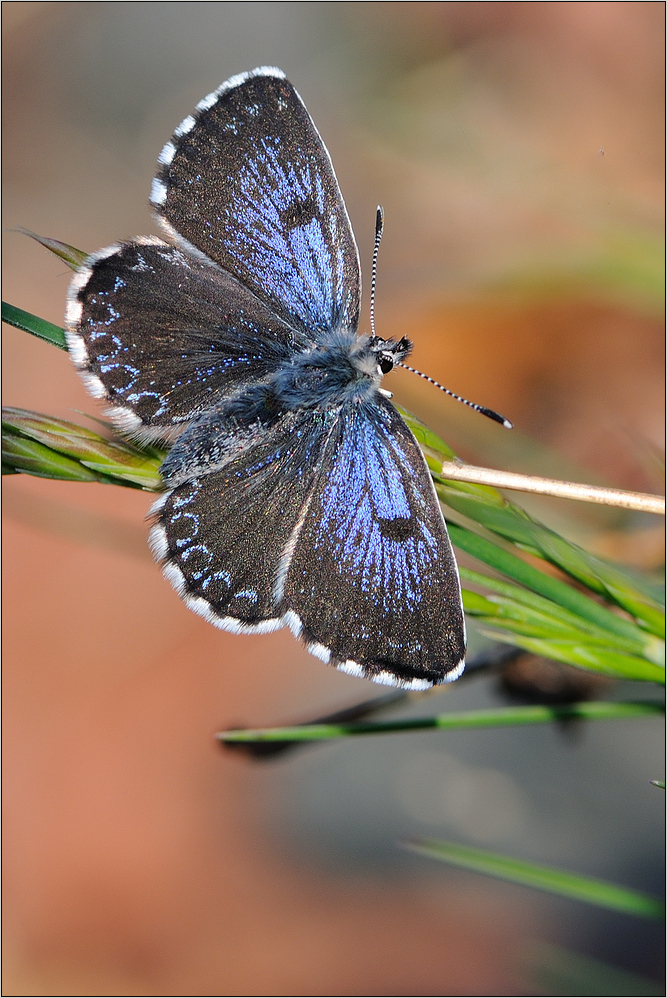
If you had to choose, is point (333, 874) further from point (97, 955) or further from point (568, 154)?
point (568, 154)

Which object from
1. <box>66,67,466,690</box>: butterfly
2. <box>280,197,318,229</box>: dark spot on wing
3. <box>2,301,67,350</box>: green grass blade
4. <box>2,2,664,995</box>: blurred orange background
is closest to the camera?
<box>2,301,67,350</box>: green grass blade

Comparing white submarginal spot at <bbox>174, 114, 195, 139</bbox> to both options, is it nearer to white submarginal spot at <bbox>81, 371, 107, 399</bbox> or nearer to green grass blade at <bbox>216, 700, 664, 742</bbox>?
white submarginal spot at <bbox>81, 371, 107, 399</bbox>

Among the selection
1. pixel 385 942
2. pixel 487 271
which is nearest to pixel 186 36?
pixel 487 271

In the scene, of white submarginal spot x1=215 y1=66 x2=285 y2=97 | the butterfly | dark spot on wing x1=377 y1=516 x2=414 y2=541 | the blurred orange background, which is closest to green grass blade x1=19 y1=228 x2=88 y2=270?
the butterfly

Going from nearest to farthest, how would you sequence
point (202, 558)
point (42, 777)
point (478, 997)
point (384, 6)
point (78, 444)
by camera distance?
1. point (78, 444)
2. point (202, 558)
3. point (478, 997)
4. point (42, 777)
5. point (384, 6)

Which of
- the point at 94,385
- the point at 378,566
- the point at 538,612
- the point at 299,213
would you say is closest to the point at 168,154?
the point at 299,213

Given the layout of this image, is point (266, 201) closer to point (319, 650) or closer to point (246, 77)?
point (246, 77)
